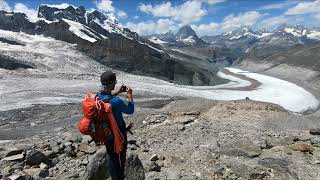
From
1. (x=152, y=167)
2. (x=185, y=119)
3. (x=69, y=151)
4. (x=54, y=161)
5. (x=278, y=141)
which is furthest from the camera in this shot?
(x=185, y=119)

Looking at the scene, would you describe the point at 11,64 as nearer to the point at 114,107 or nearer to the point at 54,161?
the point at 54,161

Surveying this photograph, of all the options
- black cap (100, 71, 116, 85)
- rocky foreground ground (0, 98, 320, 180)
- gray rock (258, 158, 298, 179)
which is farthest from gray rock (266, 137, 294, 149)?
black cap (100, 71, 116, 85)

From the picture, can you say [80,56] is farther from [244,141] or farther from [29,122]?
[244,141]

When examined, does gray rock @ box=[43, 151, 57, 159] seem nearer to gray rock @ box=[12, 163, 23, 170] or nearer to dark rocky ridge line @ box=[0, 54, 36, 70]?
gray rock @ box=[12, 163, 23, 170]

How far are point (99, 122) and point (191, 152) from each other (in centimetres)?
645

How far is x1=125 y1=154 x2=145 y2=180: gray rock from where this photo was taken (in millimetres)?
11828

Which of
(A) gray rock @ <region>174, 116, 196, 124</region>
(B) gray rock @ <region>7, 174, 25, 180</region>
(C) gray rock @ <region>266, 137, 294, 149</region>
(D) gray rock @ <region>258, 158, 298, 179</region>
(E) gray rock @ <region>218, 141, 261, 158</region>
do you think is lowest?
(B) gray rock @ <region>7, 174, 25, 180</region>

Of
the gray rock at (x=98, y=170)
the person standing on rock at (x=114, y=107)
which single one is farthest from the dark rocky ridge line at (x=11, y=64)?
the person standing on rock at (x=114, y=107)

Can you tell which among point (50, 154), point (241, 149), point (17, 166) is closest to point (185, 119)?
point (241, 149)

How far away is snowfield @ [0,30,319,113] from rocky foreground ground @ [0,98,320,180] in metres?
35.6

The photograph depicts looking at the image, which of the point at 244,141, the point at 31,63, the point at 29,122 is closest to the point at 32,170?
the point at 244,141

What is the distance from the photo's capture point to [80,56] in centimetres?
10956

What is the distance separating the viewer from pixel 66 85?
252ft

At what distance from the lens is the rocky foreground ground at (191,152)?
1312 centimetres
